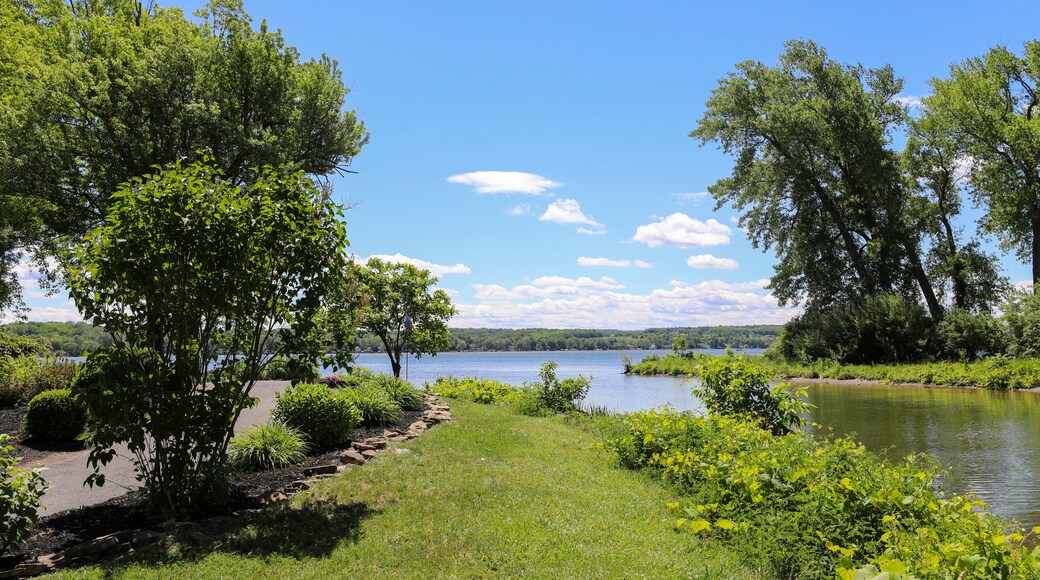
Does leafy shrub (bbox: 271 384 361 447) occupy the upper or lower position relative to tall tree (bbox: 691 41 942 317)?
lower

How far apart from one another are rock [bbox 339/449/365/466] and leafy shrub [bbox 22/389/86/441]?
5518 mm

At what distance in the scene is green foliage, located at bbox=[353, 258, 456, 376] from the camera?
1850 centimetres

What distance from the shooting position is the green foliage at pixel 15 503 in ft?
14.4

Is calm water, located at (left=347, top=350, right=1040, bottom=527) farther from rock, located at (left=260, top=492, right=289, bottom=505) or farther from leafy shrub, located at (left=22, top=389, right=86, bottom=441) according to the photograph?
leafy shrub, located at (left=22, top=389, right=86, bottom=441)

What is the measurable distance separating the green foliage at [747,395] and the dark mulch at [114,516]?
6.26 metres

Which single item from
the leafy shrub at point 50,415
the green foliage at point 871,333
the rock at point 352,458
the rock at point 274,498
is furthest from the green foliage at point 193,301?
the green foliage at point 871,333

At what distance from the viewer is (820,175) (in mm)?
34656

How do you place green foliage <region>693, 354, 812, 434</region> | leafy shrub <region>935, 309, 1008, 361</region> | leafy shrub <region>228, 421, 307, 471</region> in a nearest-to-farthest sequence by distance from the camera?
1. leafy shrub <region>228, 421, 307, 471</region>
2. green foliage <region>693, 354, 812, 434</region>
3. leafy shrub <region>935, 309, 1008, 361</region>

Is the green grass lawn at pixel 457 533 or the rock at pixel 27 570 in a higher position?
the green grass lawn at pixel 457 533

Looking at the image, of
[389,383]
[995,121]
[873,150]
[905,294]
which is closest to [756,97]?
[873,150]

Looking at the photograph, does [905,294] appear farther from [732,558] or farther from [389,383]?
[732,558]

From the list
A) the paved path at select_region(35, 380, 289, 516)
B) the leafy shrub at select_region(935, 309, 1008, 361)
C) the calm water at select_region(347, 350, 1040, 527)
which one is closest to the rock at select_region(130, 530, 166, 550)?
the paved path at select_region(35, 380, 289, 516)

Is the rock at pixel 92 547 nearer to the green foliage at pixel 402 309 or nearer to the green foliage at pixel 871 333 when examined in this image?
the green foliage at pixel 402 309

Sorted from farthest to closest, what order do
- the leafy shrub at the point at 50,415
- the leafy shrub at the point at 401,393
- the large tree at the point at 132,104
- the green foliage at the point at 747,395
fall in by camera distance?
the large tree at the point at 132,104, the leafy shrub at the point at 401,393, the leafy shrub at the point at 50,415, the green foliage at the point at 747,395
